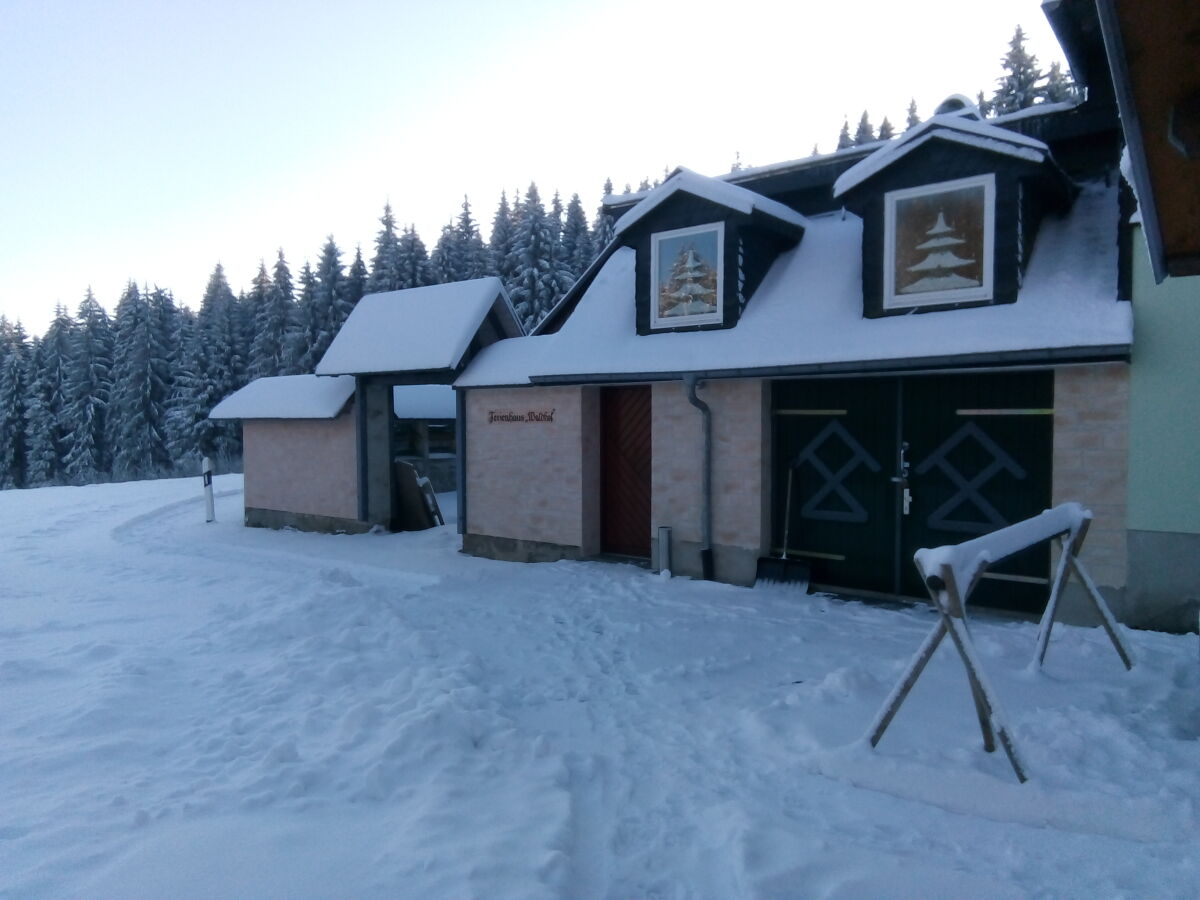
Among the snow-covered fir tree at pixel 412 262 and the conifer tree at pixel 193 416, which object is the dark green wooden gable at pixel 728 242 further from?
the conifer tree at pixel 193 416

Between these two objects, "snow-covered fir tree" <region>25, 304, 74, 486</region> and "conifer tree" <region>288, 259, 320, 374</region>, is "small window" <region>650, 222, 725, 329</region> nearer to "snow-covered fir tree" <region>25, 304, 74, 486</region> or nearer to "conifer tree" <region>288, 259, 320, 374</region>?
"conifer tree" <region>288, 259, 320, 374</region>

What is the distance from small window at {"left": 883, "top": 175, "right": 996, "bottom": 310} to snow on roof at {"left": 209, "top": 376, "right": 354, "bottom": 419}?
10.1 m

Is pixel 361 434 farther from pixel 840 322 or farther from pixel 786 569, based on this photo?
pixel 840 322

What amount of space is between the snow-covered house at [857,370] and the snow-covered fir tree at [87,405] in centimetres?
4672

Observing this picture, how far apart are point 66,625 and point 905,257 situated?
30.6ft

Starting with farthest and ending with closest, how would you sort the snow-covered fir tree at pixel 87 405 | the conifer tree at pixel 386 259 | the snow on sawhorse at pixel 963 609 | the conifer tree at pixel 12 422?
1. the conifer tree at pixel 12 422
2. the snow-covered fir tree at pixel 87 405
3. the conifer tree at pixel 386 259
4. the snow on sawhorse at pixel 963 609

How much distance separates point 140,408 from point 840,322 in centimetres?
4859

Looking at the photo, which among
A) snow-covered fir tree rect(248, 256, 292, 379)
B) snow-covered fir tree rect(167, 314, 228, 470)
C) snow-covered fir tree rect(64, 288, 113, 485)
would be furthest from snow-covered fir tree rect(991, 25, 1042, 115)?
snow-covered fir tree rect(64, 288, 113, 485)

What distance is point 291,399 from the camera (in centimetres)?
1536

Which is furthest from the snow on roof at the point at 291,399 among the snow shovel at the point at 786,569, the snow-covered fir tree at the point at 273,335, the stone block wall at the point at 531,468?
the snow-covered fir tree at the point at 273,335

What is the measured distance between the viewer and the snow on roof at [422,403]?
63.6ft

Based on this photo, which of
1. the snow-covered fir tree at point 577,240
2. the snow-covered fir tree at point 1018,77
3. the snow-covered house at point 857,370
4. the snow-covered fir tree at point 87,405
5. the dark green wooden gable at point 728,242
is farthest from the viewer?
the snow-covered fir tree at point 577,240

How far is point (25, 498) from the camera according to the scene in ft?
66.1

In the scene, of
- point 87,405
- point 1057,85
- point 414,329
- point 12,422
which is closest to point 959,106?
point 414,329
